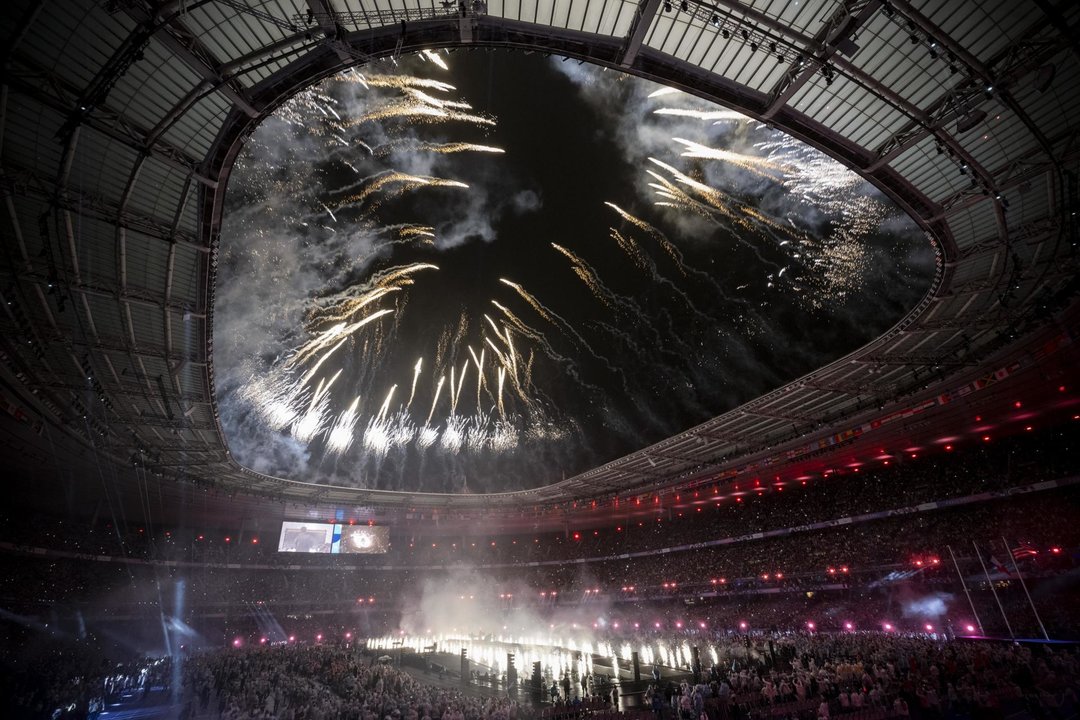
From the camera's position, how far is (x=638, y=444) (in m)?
31.4

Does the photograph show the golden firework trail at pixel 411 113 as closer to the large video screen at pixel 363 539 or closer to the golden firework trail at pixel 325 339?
the golden firework trail at pixel 325 339

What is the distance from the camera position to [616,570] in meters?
48.2

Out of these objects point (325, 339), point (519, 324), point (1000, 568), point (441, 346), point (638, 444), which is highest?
point (441, 346)

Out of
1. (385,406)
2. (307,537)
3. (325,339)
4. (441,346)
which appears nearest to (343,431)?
(385,406)

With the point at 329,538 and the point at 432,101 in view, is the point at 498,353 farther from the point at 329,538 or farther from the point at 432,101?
the point at 329,538

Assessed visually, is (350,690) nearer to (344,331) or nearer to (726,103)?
(344,331)

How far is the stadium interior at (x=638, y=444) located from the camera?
9570mm

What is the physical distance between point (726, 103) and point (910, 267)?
10.4 meters

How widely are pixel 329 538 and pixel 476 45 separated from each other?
48.6 meters

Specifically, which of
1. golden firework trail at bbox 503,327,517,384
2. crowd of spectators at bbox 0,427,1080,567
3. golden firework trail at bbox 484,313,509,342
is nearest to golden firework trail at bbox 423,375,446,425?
golden firework trail at bbox 503,327,517,384

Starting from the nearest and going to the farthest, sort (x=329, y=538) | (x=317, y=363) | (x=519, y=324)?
1. (x=317, y=363)
2. (x=519, y=324)
3. (x=329, y=538)

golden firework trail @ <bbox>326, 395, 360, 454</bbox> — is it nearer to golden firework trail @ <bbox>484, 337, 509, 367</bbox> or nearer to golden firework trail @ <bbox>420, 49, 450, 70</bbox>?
golden firework trail @ <bbox>484, 337, 509, 367</bbox>

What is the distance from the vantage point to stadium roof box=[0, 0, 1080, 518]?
9.13 metres

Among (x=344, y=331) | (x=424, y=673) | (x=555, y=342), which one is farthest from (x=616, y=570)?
(x=344, y=331)
